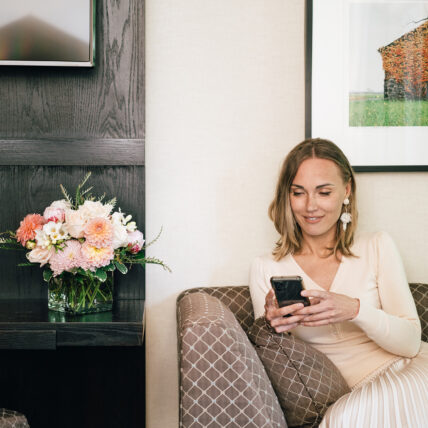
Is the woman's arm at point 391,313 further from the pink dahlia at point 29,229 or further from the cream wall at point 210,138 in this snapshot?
the pink dahlia at point 29,229

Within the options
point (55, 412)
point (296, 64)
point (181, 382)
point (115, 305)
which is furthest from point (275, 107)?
point (55, 412)

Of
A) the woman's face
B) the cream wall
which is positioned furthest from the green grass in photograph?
the woman's face

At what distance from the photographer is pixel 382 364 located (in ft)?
5.43

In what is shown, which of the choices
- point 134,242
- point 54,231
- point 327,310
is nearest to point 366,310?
point 327,310

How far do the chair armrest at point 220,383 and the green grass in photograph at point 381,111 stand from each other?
116 centimetres

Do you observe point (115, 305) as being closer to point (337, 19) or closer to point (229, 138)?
point (229, 138)

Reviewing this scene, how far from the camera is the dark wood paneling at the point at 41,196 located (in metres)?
1.93

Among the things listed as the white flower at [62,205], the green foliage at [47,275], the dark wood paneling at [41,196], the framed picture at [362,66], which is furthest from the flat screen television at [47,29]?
the framed picture at [362,66]

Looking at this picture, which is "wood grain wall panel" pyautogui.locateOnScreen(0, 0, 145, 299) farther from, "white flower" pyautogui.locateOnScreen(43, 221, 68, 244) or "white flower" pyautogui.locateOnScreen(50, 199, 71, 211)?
"white flower" pyautogui.locateOnScreen(43, 221, 68, 244)

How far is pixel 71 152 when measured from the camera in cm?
190

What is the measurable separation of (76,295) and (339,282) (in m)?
0.95

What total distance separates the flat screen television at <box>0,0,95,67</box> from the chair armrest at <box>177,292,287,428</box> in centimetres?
115

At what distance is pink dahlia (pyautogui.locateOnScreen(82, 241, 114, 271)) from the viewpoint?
1.56m

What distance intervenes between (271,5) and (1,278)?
1.59 metres
